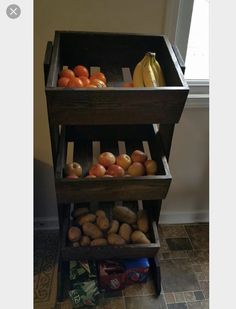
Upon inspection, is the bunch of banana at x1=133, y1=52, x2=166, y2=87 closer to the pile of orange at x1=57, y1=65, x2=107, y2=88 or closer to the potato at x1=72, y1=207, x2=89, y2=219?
the pile of orange at x1=57, y1=65, x2=107, y2=88

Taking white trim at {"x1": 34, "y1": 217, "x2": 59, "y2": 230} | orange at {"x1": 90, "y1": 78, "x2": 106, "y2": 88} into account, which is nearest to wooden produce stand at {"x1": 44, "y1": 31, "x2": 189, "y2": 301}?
orange at {"x1": 90, "y1": 78, "x2": 106, "y2": 88}

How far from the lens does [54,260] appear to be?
162cm

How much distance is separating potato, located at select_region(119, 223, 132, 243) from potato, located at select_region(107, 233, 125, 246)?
0.02 metres

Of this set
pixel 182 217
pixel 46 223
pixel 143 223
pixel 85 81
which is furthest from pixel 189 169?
pixel 85 81

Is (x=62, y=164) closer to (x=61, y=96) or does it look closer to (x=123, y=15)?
(x=61, y=96)

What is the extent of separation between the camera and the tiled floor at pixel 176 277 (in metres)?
1.47

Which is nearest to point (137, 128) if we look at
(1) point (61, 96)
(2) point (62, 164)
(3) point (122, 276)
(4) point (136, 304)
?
(2) point (62, 164)

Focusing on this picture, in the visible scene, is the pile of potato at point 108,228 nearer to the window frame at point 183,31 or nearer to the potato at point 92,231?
the potato at point 92,231

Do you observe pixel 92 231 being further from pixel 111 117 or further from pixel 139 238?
pixel 111 117

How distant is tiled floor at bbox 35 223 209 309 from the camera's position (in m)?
1.47

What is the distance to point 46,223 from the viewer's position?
5.79 feet

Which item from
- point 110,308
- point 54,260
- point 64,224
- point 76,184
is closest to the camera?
point 76,184

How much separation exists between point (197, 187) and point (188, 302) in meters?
0.57
